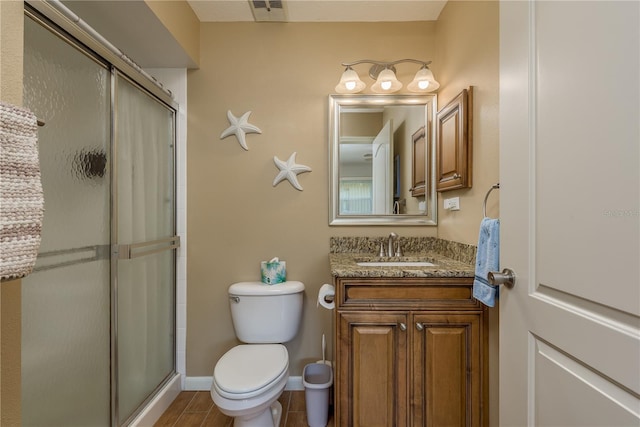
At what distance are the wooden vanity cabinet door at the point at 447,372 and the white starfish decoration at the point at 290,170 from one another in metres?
1.13

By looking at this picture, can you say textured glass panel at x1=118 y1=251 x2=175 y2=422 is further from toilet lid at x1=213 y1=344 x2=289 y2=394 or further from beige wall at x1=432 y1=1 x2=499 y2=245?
beige wall at x1=432 y1=1 x2=499 y2=245

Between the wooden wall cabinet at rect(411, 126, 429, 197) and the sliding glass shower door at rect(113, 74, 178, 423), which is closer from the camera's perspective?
the sliding glass shower door at rect(113, 74, 178, 423)

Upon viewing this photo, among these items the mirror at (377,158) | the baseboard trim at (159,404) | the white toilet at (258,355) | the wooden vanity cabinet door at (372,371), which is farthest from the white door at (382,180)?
the baseboard trim at (159,404)

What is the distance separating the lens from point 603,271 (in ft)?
1.91

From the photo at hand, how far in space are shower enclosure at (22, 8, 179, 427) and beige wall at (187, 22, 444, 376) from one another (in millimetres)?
296

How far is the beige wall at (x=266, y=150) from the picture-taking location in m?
2.00

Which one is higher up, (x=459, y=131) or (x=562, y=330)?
(x=459, y=131)

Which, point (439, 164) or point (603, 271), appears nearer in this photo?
point (603, 271)

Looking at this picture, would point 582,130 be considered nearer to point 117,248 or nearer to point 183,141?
point 117,248

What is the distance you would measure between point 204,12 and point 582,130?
6.91 ft

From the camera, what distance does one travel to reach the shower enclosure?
1.08 m

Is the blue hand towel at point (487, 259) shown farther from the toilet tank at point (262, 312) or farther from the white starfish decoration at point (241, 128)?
the white starfish decoration at point (241, 128)

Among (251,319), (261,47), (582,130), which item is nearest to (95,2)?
(261,47)

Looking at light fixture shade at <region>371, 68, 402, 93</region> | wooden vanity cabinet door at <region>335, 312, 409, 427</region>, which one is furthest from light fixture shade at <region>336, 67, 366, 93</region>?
wooden vanity cabinet door at <region>335, 312, 409, 427</region>
